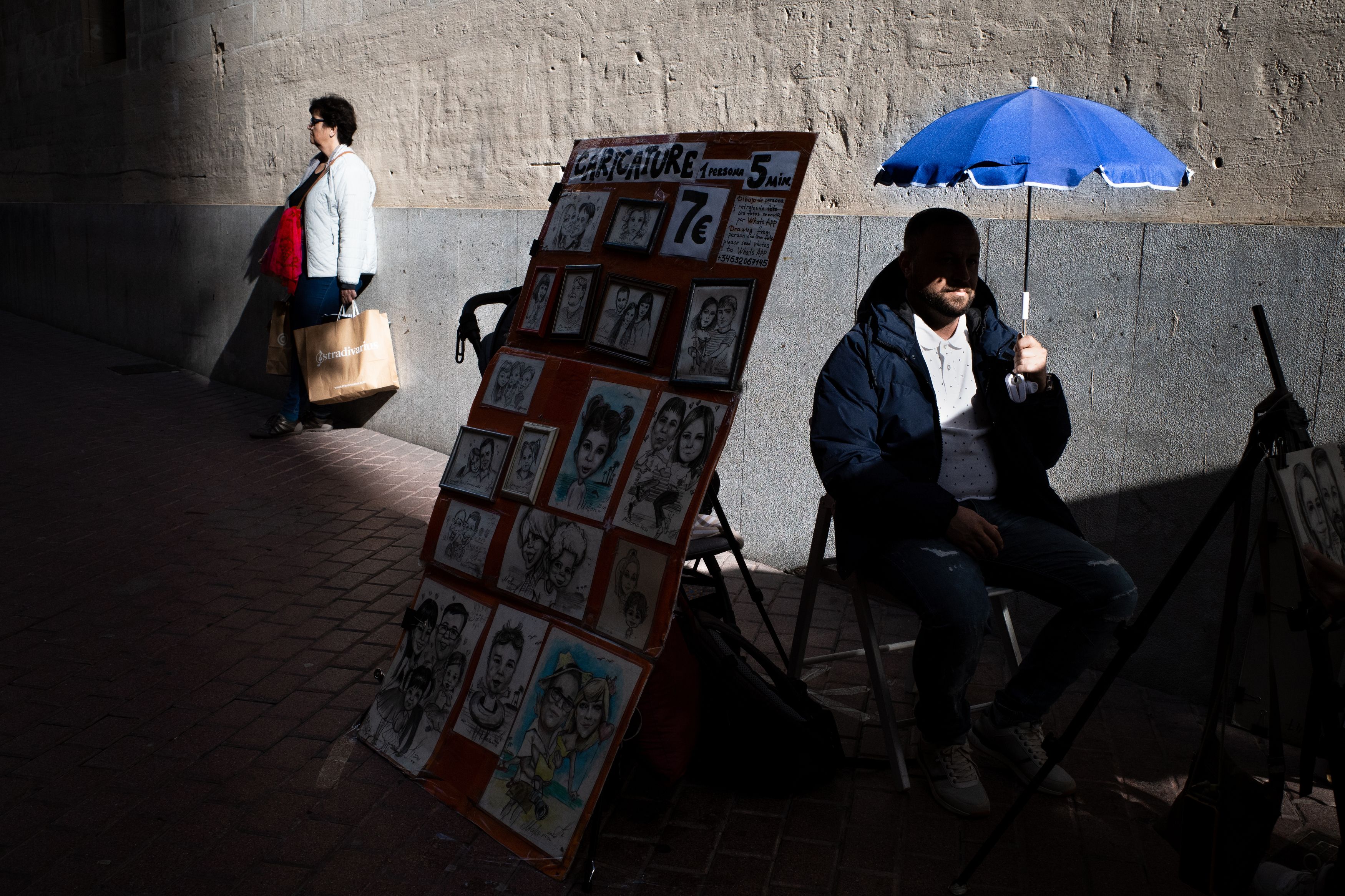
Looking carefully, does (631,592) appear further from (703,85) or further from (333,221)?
(333,221)

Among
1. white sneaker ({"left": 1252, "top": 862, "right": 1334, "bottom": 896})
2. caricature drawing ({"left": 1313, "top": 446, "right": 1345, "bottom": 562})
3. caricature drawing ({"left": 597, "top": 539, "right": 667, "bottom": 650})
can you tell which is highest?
caricature drawing ({"left": 1313, "top": 446, "right": 1345, "bottom": 562})

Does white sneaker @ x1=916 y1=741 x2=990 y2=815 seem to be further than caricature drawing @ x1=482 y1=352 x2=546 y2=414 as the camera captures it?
No

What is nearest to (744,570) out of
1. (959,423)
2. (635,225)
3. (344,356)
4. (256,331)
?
(959,423)

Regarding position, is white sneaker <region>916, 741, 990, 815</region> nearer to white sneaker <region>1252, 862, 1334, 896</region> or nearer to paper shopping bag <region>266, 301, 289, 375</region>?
white sneaker <region>1252, 862, 1334, 896</region>

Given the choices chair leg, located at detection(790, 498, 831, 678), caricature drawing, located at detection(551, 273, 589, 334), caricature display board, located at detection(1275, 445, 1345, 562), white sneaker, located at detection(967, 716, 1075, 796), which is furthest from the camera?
chair leg, located at detection(790, 498, 831, 678)

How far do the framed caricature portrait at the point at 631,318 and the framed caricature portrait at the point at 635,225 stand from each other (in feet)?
0.33

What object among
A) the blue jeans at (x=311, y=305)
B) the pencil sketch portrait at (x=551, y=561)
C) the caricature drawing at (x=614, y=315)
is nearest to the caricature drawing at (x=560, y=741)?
the pencil sketch portrait at (x=551, y=561)

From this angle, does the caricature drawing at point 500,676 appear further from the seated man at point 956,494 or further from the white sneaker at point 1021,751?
the white sneaker at point 1021,751

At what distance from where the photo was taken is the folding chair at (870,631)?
10.6ft

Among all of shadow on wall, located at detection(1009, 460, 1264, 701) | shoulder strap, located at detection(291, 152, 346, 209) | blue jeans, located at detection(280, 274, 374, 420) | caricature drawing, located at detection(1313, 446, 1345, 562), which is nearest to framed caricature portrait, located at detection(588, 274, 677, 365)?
caricature drawing, located at detection(1313, 446, 1345, 562)

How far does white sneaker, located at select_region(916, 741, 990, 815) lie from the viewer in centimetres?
310

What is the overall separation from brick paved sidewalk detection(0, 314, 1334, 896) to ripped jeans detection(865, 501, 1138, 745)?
0.96 ft

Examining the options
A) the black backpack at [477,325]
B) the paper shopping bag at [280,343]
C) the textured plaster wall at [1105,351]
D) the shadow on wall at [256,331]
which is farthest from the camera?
the shadow on wall at [256,331]

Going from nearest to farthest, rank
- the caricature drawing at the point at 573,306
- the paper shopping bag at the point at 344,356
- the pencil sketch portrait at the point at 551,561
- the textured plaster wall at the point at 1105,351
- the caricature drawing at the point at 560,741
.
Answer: the caricature drawing at the point at 560,741 < the pencil sketch portrait at the point at 551,561 < the caricature drawing at the point at 573,306 < the textured plaster wall at the point at 1105,351 < the paper shopping bag at the point at 344,356
